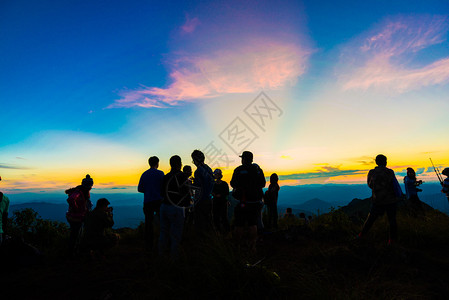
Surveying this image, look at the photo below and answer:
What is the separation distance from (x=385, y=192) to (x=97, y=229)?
685 centimetres

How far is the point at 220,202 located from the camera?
6852mm

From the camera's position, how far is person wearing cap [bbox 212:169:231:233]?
266 inches

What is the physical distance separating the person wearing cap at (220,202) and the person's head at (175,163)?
2428mm

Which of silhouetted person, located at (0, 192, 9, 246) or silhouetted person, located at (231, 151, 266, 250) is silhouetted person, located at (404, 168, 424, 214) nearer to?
silhouetted person, located at (231, 151, 266, 250)

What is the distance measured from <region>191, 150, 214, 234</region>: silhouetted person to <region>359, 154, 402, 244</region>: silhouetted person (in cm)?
400

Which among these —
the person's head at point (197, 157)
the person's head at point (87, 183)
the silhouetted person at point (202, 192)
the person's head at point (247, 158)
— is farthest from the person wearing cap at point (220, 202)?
the person's head at point (87, 183)

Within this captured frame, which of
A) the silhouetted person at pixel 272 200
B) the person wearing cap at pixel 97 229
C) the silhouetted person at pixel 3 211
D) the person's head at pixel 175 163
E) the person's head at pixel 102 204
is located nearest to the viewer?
the person's head at pixel 175 163

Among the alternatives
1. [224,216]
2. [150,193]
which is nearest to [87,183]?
[150,193]

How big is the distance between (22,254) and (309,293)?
6059 millimetres

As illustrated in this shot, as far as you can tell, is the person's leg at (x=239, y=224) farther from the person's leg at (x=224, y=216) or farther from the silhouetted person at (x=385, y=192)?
the silhouetted person at (x=385, y=192)

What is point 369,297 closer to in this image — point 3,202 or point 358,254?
point 358,254

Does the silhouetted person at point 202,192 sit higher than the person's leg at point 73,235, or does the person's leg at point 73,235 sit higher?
the silhouetted person at point 202,192

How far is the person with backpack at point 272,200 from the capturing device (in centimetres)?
891

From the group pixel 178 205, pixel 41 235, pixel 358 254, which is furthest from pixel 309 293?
pixel 41 235
